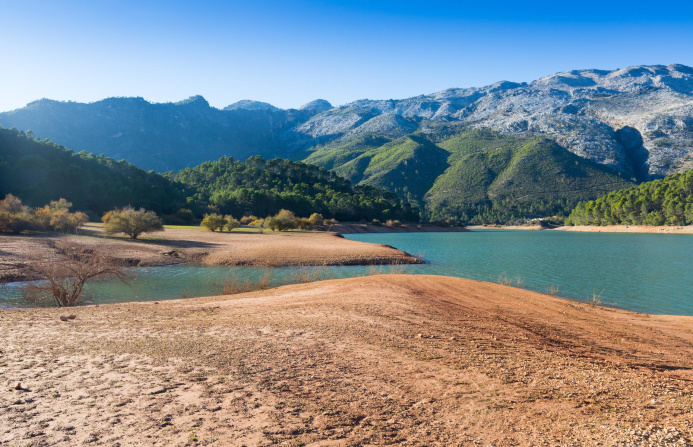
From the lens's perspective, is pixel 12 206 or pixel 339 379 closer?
pixel 339 379

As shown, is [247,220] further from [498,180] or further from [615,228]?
[498,180]

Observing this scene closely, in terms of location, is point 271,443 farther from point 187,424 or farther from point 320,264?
point 320,264

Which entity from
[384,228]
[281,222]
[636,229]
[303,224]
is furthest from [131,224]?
[636,229]

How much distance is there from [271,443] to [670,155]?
244205mm

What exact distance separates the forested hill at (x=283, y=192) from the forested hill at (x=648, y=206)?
53.8 m

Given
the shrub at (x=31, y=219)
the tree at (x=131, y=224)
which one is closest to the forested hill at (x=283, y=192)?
the shrub at (x=31, y=219)

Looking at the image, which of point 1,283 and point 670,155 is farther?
point 670,155

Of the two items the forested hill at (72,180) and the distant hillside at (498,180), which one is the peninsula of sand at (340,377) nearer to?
the forested hill at (72,180)

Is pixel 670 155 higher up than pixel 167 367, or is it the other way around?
pixel 670 155

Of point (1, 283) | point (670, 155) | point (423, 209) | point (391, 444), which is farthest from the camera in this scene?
point (670, 155)

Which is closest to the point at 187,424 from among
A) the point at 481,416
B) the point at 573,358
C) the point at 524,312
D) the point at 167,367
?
the point at 167,367

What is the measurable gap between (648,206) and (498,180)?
204 ft

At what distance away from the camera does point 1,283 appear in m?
18.8

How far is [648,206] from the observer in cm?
10325
